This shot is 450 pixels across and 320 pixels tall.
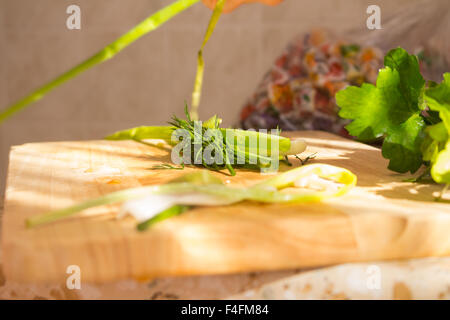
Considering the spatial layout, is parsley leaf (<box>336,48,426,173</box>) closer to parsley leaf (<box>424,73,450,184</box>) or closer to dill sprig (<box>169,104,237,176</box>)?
parsley leaf (<box>424,73,450,184</box>)

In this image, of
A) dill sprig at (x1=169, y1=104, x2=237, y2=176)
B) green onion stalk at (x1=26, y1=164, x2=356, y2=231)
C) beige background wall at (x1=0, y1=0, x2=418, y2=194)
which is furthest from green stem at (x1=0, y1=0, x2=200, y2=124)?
beige background wall at (x1=0, y1=0, x2=418, y2=194)

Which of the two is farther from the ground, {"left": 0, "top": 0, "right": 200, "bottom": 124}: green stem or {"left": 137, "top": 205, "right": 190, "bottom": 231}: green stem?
{"left": 0, "top": 0, "right": 200, "bottom": 124}: green stem

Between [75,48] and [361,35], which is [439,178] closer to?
[361,35]

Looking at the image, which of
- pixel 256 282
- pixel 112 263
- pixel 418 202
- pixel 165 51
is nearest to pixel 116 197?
pixel 112 263

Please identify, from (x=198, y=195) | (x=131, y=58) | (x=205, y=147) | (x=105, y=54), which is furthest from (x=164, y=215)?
(x=131, y=58)

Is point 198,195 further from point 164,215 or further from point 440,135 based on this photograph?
point 440,135
